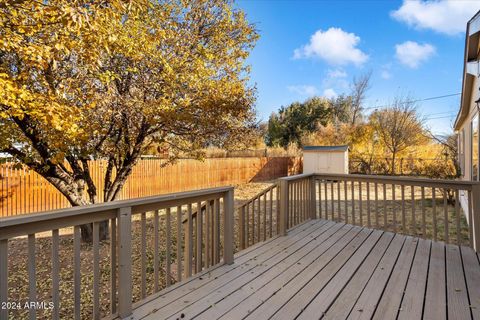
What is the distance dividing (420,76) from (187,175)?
1693 cm

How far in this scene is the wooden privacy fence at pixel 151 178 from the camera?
6.65 meters

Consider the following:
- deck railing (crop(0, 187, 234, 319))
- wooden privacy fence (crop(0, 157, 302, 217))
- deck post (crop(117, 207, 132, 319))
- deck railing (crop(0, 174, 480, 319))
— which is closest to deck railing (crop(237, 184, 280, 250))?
deck railing (crop(0, 174, 480, 319))

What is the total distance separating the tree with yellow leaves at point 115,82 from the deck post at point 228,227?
2011 mm

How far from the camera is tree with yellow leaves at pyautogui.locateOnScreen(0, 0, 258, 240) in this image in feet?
9.83

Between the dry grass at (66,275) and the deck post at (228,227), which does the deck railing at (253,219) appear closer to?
the deck post at (228,227)

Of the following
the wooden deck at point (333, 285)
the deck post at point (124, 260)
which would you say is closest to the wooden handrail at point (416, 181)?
the wooden deck at point (333, 285)

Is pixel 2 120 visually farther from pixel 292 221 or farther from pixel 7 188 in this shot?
pixel 292 221

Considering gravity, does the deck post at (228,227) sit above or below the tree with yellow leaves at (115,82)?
below

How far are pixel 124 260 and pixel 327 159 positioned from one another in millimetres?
14329

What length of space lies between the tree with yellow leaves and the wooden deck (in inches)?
102

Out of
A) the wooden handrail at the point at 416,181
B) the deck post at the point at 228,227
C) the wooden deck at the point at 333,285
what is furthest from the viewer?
the wooden handrail at the point at 416,181

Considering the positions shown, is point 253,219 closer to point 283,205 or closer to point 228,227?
point 283,205

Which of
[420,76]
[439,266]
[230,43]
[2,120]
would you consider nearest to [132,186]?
[2,120]

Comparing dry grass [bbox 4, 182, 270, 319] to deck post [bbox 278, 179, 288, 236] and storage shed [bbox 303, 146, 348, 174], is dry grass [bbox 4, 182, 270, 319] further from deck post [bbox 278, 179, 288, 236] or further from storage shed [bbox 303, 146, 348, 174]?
storage shed [bbox 303, 146, 348, 174]
